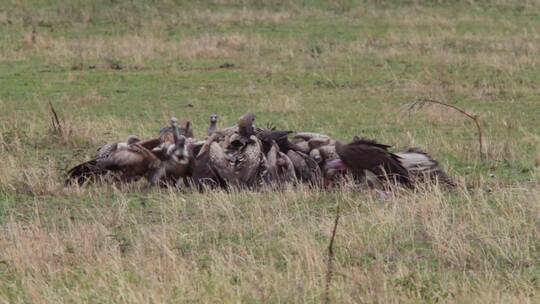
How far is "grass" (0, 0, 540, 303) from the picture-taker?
21.5 feet

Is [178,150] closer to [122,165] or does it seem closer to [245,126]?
[122,165]

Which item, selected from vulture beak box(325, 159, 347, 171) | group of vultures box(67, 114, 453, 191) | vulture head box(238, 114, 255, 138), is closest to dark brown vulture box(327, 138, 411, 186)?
group of vultures box(67, 114, 453, 191)

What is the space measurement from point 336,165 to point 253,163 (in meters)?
0.74

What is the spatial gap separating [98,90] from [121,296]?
12905 millimetres

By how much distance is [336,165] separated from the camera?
966 centimetres

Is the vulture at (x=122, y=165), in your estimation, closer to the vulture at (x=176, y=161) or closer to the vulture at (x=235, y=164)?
the vulture at (x=176, y=161)

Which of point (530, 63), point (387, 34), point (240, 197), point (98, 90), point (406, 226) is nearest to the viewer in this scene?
point (406, 226)

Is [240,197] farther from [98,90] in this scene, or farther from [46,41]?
[46,41]

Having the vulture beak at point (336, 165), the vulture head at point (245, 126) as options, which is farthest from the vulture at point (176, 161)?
the vulture beak at point (336, 165)

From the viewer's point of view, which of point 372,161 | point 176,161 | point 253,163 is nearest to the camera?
point 372,161

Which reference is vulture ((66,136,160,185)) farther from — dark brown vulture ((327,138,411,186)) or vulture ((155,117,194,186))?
dark brown vulture ((327,138,411,186))

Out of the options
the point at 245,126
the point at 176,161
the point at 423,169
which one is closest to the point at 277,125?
the point at 245,126

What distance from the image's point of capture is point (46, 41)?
80.3 ft

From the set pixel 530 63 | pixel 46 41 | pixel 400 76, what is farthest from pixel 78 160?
pixel 46 41
